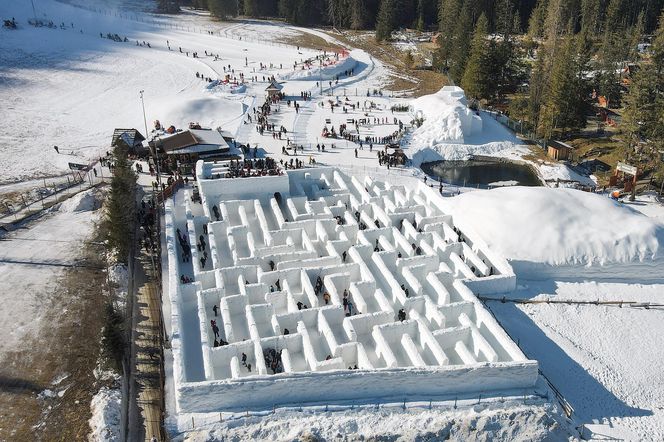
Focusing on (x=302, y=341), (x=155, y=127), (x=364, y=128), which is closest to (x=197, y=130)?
(x=155, y=127)

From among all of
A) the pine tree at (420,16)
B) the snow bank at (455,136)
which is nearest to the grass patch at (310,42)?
the pine tree at (420,16)

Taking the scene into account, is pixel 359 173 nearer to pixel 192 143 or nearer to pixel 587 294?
pixel 192 143

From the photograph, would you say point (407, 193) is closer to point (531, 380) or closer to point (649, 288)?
point (649, 288)

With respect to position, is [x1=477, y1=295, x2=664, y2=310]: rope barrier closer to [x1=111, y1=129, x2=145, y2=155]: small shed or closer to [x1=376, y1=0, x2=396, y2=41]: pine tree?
[x1=111, y1=129, x2=145, y2=155]: small shed

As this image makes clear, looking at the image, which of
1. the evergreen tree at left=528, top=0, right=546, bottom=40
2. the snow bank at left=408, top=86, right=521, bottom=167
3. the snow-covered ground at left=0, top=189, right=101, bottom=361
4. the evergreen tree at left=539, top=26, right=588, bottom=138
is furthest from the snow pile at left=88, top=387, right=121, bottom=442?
the evergreen tree at left=528, top=0, right=546, bottom=40

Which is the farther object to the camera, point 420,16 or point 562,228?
point 420,16

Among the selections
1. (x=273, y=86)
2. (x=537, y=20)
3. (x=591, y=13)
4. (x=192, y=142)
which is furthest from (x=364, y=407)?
(x=591, y=13)
